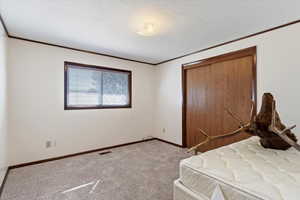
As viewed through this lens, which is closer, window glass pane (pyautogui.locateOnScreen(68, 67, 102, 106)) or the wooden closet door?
the wooden closet door

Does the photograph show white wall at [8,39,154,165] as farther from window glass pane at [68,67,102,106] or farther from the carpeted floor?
the carpeted floor

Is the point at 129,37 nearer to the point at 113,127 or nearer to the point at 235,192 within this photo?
the point at 113,127

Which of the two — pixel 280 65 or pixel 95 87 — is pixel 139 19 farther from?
pixel 280 65

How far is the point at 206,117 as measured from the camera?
10.5 feet

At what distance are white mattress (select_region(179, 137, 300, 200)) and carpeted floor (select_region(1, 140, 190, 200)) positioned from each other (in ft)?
2.83

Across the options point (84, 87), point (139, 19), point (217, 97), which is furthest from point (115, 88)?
point (217, 97)

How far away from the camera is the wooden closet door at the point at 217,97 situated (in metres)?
2.60

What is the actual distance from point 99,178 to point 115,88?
7.02ft

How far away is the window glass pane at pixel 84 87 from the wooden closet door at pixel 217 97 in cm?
213

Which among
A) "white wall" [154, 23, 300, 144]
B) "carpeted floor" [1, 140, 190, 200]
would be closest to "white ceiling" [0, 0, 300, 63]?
"white wall" [154, 23, 300, 144]

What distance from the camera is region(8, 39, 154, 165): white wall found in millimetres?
2537

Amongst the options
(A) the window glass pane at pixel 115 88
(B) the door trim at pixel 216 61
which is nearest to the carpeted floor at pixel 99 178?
(B) the door trim at pixel 216 61

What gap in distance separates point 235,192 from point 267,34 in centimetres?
251

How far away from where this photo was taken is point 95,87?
3439mm
